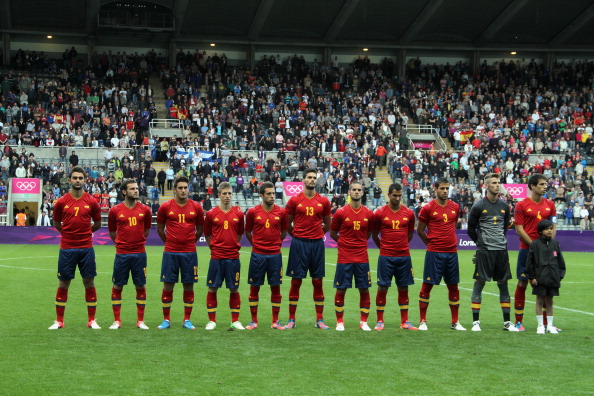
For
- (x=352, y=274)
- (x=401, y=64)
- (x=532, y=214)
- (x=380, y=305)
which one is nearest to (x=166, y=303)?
(x=352, y=274)

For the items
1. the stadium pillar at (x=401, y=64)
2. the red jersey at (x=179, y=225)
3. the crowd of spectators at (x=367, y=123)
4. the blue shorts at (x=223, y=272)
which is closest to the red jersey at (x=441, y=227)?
the blue shorts at (x=223, y=272)

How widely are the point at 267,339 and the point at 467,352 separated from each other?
2.65m

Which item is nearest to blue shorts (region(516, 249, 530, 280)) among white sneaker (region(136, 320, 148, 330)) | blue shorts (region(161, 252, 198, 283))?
blue shorts (region(161, 252, 198, 283))

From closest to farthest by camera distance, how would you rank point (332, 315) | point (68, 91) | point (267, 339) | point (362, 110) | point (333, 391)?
1. point (333, 391)
2. point (267, 339)
3. point (332, 315)
4. point (68, 91)
5. point (362, 110)

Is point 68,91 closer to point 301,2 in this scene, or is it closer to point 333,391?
point 301,2

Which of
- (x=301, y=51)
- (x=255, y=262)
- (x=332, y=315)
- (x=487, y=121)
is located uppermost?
(x=301, y=51)

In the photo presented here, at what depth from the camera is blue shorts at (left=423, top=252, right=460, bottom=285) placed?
40.8 ft

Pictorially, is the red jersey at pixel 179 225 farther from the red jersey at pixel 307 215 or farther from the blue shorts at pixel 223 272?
the red jersey at pixel 307 215

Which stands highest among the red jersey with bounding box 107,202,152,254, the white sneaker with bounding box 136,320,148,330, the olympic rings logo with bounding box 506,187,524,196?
the olympic rings logo with bounding box 506,187,524,196

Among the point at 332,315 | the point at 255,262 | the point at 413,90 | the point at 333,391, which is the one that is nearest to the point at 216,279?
the point at 255,262

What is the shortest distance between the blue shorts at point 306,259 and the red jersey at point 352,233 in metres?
0.33

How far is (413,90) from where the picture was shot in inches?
2060

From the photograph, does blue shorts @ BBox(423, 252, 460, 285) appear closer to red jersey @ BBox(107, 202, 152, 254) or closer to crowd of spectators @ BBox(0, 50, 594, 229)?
red jersey @ BBox(107, 202, 152, 254)

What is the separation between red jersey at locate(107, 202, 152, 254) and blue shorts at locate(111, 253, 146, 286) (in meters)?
0.09
